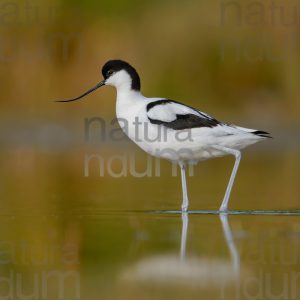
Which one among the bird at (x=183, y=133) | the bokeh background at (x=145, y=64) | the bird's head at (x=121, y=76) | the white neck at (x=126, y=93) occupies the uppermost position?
the bokeh background at (x=145, y=64)

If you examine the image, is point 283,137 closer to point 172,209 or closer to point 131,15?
point 131,15

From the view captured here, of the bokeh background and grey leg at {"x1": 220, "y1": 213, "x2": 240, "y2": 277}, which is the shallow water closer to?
grey leg at {"x1": 220, "y1": 213, "x2": 240, "y2": 277}

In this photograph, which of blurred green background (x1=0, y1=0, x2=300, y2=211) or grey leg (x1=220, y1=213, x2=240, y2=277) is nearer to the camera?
grey leg (x1=220, y1=213, x2=240, y2=277)

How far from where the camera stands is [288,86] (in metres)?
15.9

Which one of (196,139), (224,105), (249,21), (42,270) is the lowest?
(42,270)

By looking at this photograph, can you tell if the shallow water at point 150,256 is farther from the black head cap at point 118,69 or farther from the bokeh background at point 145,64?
the bokeh background at point 145,64

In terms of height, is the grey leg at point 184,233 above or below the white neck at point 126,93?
below

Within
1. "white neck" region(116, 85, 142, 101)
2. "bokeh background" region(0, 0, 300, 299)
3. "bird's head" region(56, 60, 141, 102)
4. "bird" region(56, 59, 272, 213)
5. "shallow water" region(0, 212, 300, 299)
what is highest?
"bokeh background" region(0, 0, 300, 299)

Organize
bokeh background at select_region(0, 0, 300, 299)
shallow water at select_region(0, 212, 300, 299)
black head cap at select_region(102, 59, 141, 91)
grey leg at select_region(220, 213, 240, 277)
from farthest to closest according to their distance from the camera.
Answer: bokeh background at select_region(0, 0, 300, 299) < black head cap at select_region(102, 59, 141, 91) < grey leg at select_region(220, 213, 240, 277) < shallow water at select_region(0, 212, 300, 299)

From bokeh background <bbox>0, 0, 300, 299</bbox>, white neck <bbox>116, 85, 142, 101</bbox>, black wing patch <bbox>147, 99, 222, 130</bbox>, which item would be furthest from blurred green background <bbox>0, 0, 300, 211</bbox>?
black wing patch <bbox>147, 99, 222, 130</bbox>

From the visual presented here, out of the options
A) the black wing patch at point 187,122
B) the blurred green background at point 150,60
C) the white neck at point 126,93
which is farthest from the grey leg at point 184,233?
the blurred green background at point 150,60

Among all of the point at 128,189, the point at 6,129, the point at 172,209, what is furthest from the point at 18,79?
the point at 172,209

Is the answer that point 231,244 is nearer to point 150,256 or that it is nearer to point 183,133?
point 150,256

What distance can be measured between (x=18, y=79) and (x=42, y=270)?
1056 centimetres
